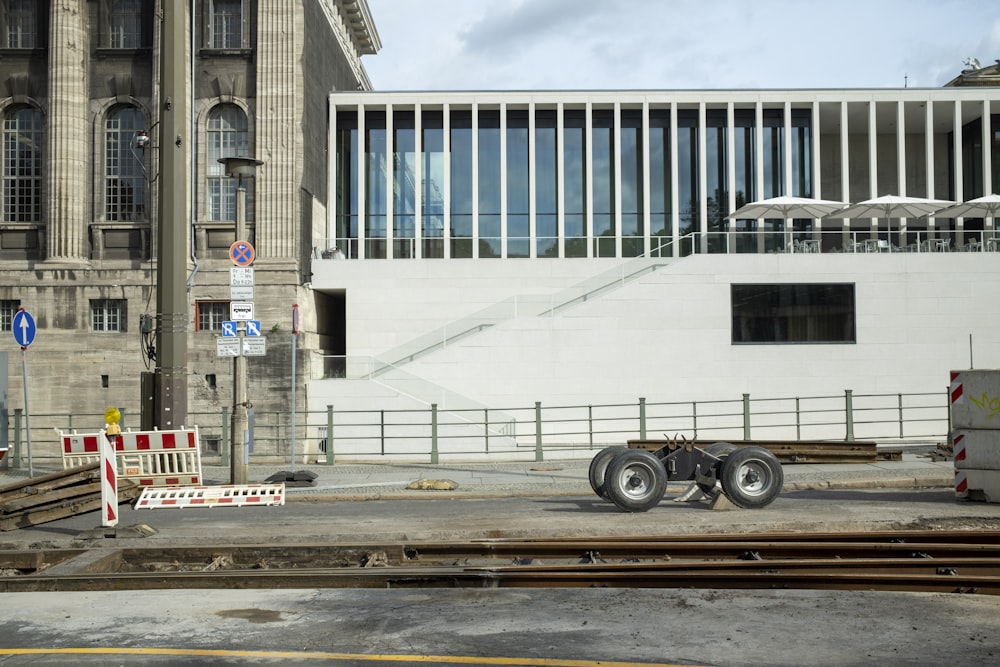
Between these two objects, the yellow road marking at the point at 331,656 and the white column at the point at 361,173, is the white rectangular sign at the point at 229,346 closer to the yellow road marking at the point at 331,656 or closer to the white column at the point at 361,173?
the yellow road marking at the point at 331,656

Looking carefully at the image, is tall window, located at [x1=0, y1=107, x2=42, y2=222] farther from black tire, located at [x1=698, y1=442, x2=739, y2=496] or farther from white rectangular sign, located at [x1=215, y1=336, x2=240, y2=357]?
black tire, located at [x1=698, y1=442, x2=739, y2=496]

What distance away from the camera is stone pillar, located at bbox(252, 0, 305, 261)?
103ft

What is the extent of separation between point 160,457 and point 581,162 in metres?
23.7

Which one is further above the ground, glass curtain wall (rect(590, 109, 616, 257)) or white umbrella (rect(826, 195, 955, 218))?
glass curtain wall (rect(590, 109, 616, 257))

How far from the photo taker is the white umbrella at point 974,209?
33875mm

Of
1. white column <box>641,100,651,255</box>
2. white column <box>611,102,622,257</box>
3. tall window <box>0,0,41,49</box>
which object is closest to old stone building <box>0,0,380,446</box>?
tall window <box>0,0,41,49</box>

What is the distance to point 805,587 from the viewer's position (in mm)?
9164

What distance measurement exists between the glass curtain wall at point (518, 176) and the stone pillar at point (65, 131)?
14.1m

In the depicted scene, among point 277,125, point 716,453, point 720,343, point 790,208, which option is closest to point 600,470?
point 716,453

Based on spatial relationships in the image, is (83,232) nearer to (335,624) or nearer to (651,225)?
(651,225)

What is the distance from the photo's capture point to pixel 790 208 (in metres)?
33.8

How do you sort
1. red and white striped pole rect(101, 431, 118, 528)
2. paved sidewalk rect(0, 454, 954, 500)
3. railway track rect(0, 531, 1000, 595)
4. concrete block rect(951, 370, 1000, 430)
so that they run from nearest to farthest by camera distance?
railway track rect(0, 531, 1000, 595) < red and white striped pole rect(101, 431, 118, 528) < concrete block rect(951, 370, 1000, 430) < paved sidewalk rect(0, 454, 954, 500)

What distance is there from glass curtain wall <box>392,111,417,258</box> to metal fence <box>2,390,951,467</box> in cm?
916

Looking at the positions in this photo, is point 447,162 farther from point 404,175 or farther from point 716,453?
point 716,453
